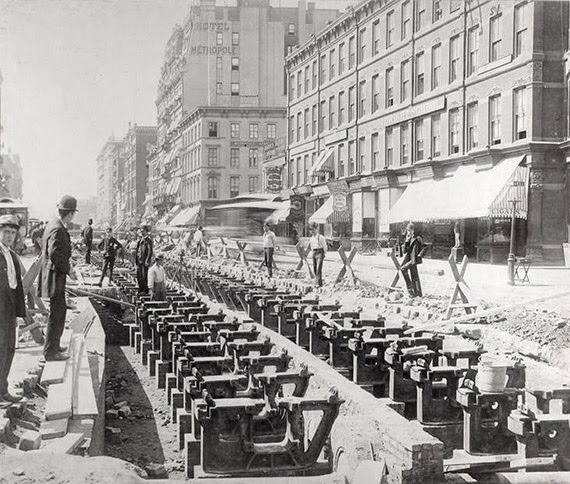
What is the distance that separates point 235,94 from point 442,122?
4373 centimetres

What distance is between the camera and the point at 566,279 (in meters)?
17.8

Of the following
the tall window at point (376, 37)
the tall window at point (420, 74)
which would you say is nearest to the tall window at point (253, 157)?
the tall window at point (376, 37)

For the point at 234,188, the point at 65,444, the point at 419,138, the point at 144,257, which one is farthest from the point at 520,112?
the point at 234,188

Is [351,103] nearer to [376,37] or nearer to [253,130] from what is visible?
[376,37]

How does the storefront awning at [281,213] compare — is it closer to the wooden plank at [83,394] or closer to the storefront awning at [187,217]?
the storefront awning at [187,217]

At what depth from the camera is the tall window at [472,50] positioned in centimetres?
2639

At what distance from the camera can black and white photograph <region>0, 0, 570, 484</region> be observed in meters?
6.56

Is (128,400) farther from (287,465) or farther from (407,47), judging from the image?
(407,47)

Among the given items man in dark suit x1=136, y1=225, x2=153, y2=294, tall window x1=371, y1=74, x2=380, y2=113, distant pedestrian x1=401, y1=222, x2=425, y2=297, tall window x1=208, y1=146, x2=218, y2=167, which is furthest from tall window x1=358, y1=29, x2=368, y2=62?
tall window x1=208, y1=146, x2=218, y2=167

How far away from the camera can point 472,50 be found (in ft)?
Answer: 88.2

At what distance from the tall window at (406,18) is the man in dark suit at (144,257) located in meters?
20.9

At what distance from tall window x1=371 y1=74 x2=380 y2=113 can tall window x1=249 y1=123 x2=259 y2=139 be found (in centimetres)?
3499

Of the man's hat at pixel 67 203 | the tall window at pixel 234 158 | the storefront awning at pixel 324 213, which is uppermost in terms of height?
the tall window at pixel 234 158

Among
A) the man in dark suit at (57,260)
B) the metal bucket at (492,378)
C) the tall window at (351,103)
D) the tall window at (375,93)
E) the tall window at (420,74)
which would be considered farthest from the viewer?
the tall window at (351,103)
